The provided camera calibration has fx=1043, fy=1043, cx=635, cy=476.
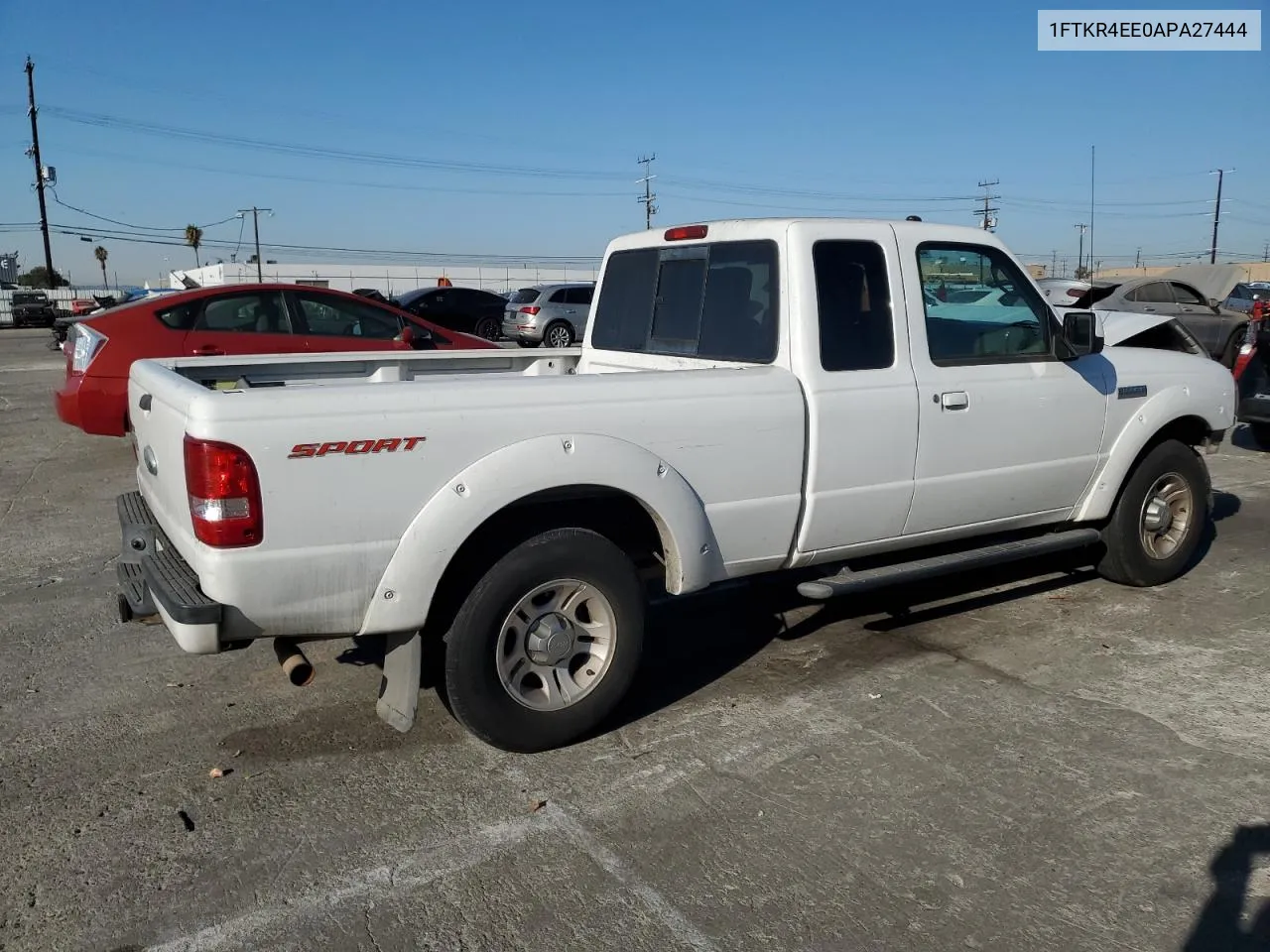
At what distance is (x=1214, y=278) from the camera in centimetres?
1908

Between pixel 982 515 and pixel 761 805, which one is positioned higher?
pixel 982 515

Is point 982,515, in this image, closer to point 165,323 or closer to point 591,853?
point 591,853

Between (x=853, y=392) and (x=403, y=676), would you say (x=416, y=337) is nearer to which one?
(x=853, y=392)

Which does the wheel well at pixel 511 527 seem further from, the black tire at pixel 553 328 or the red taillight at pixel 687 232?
the black tire at pixel 553 328

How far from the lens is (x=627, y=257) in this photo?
5.58 metres

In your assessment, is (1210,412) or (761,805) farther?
(1210,412)

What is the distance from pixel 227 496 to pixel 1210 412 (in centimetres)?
531

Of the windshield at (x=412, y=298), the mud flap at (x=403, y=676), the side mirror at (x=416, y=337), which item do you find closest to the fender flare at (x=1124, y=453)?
the mud flap at (x=403, y=676)

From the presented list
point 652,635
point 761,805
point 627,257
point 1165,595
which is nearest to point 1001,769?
point 761,805

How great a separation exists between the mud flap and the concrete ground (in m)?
0.23

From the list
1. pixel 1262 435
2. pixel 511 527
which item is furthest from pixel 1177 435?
pixel 1262 435

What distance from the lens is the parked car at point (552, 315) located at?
25.4 meters

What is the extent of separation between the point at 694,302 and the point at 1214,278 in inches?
695

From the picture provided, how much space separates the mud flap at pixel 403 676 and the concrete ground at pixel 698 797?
0.23 metres
